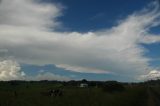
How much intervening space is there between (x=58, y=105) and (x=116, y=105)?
8744 millimetres

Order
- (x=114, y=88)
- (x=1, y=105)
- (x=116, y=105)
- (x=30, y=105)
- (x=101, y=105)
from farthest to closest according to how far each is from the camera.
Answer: (x=114, y=88) < (x=116, y=105) < (x=101, y=105) < (x=30, y=105) < (x=1, y=105)

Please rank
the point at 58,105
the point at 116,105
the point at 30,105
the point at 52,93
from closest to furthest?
the point at 30,105 < the point at 58,105 < the point at 116,105 < the point at 52,93

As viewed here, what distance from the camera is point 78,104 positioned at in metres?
35.8

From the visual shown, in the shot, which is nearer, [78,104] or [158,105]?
[78,104]

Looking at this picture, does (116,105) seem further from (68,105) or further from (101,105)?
(68,105)

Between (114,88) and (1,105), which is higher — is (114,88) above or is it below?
above


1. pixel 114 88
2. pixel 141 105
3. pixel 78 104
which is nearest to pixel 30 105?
pixel 78 104

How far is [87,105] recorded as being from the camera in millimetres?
35656

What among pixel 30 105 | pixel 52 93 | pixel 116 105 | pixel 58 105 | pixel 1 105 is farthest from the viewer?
pixel 52 93

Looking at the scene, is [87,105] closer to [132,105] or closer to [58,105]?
[58,105]

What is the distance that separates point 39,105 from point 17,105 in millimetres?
2258

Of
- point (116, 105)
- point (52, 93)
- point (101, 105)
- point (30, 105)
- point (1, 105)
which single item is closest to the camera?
point (1, 105)

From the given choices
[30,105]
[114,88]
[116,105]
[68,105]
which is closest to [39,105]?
[30,105]

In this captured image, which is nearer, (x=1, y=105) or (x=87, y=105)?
(x=1, y=105)
